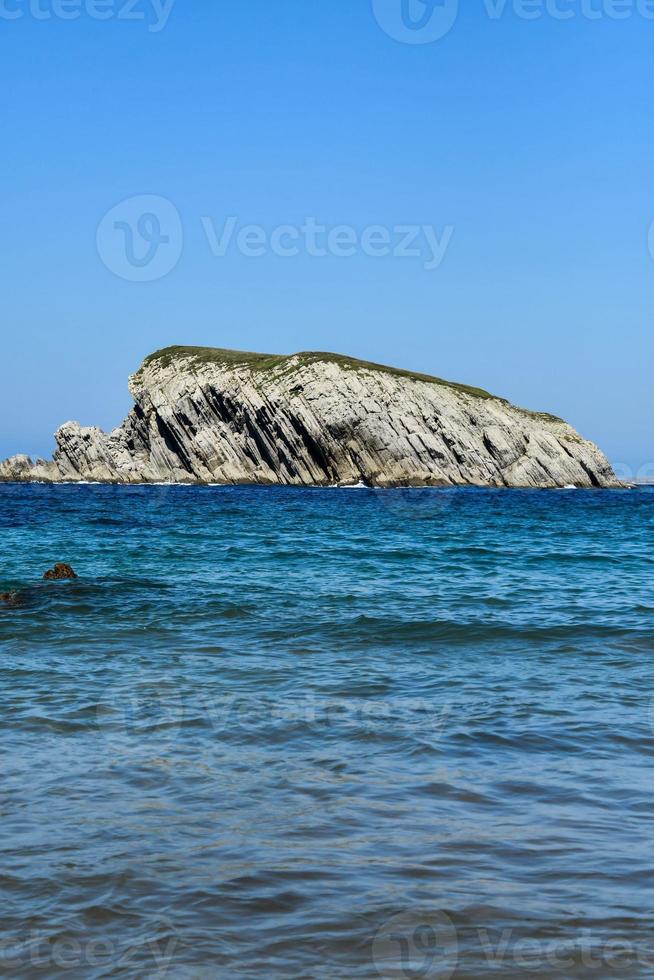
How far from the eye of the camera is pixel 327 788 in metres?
7.80

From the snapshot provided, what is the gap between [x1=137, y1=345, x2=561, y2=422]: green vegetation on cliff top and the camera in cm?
14012

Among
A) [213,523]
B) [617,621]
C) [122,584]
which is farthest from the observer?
[213,523]

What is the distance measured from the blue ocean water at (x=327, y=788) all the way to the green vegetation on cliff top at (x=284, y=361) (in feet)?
401

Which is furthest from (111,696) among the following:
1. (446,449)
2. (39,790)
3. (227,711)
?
(446,449)

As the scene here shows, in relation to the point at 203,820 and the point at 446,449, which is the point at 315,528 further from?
the point at 446,449

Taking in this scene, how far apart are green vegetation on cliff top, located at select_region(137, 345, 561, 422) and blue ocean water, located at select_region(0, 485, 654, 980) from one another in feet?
401

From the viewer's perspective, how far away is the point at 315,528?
43.3 meters

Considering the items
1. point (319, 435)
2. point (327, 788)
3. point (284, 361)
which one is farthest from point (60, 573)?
point (284, 361)

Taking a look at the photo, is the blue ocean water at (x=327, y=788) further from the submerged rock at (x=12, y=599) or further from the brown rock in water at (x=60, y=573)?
the brown rock in water at (x=60, y=573)

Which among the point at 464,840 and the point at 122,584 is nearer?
the point at 464,840

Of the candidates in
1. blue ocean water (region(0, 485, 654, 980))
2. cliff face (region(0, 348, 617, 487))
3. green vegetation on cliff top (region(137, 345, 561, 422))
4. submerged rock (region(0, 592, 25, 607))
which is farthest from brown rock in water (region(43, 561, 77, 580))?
green vegetation on cliff top (region(137, 345, 561, 422))

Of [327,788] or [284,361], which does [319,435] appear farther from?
[327,788]

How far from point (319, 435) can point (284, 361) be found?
835 inches

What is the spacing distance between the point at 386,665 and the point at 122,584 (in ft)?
36.6
